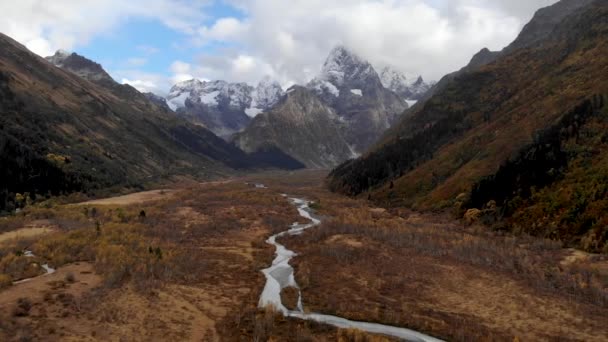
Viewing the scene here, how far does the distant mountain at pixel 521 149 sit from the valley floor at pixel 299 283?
18.8ft

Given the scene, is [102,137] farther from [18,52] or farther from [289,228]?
[289,228]

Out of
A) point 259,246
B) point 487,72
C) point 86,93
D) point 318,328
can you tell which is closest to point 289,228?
point 259,246

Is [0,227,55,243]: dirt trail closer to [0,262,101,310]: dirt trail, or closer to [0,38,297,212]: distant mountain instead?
[0,262,101,310]: dirt trail

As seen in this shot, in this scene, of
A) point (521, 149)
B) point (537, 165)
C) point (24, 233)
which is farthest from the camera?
point (521, 149)

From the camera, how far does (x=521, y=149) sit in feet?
225

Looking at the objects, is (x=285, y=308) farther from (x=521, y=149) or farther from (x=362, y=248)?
(x=521, y=149)

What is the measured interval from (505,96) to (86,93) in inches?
6067

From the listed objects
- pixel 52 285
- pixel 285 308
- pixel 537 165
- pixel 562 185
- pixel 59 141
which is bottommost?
pixel 285 308

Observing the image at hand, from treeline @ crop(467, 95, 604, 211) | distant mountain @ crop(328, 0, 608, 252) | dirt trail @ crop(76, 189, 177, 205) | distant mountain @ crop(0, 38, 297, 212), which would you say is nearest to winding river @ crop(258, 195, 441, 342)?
distant mountain @ crop(328, 0, 608, 252)

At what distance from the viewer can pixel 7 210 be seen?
65125mm

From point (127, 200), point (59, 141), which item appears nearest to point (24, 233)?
point (127, 200)

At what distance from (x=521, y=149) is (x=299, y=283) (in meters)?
48.0

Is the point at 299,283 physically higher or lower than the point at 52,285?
lower

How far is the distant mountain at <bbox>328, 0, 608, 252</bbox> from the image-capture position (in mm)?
48312
